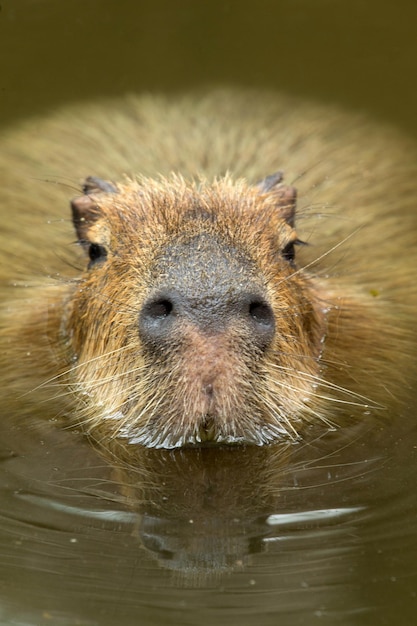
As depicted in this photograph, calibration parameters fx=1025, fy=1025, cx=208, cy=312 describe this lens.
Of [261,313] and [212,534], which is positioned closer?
[212,534]

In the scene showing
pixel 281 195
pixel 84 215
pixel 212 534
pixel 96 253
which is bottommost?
pixel 212 534

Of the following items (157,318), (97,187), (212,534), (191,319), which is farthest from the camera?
(97,187)

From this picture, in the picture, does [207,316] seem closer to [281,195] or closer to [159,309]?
[159,309]

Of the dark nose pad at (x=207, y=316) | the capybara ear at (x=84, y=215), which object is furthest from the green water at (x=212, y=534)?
the capybara ear at (x=84, y=215)

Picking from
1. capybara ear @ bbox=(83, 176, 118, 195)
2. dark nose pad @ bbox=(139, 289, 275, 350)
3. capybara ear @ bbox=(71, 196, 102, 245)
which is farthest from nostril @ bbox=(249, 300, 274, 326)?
capybara ear @ bbox=(83, 176, 118, 195)

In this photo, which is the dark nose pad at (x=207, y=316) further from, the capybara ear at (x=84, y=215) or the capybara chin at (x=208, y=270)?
the capybara ear at (x=84, y=215)

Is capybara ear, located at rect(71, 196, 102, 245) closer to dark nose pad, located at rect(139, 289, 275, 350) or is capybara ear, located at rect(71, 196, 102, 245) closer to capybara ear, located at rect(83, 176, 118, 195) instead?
capybara ear, located at rect(83, 176, 118, 195)

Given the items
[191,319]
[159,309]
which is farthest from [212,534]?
[159,309]

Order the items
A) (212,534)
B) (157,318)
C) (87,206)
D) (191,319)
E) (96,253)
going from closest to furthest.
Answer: (212,534)
(191,319)
(157,318)
(96,253)
(87,206)
